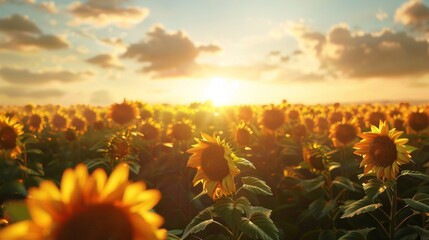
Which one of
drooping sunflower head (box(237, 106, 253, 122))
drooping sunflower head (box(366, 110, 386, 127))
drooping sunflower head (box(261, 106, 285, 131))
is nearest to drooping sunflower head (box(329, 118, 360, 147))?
drooping sunflower head (box(261, 106, 285, 131))

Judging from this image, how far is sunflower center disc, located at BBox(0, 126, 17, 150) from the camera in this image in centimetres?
748

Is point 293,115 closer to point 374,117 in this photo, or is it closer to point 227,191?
point 374,117

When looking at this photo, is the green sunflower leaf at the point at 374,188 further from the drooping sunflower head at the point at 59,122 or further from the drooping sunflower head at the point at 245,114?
the drooping sunflower head at the point at 59,122

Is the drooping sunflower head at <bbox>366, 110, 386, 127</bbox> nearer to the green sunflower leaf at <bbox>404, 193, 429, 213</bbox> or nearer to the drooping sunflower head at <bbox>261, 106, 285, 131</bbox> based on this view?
the drooping sunflower head at <bbox>261, 106, 285, 131</bbox>

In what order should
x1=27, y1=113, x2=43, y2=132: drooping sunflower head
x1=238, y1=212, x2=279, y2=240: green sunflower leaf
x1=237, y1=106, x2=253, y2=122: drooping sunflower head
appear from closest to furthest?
x1=238, y1=212, x2=279, y2=240: green sunflower leaf
x1=27, y1=113, x2=43, y2=132: drooping sunflower head
x1=237, y1=106, x2=253, y2=122: drooping sunflower head

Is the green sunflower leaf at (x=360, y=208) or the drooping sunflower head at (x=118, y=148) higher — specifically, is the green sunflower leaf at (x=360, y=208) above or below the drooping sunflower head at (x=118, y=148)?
below

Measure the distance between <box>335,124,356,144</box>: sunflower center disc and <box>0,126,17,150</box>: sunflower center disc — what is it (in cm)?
594

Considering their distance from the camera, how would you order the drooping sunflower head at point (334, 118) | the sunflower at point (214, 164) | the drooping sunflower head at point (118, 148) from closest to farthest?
the sunflower at point (214, 164) < the drooping sunflower head at point (118, 148) < the drooping sunflower head at point (334, 118)

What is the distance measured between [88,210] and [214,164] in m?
2.41

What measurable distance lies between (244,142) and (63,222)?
629 centimetres

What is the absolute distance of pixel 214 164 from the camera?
4.25 m

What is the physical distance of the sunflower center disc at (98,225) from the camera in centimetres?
183

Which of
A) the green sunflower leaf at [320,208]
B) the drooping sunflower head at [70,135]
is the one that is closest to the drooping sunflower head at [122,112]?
the drooping sunflower head at [70,135]

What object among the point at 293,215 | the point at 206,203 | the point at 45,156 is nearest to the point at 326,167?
the point at 293,215
